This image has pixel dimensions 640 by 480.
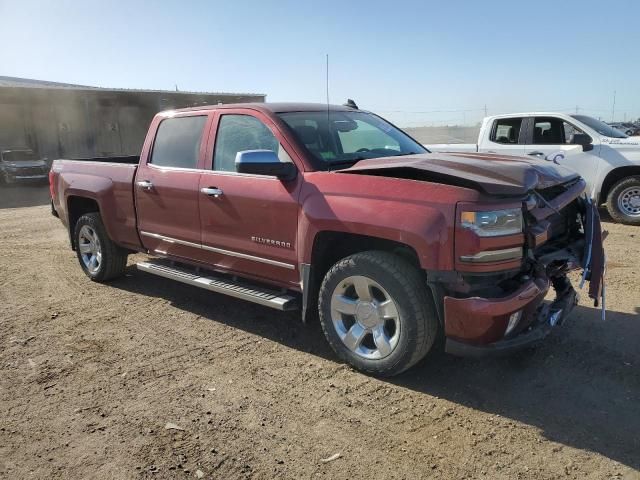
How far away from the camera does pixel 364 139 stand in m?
4.50

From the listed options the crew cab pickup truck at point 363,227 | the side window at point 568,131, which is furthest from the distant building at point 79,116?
the crew cab pickup truck at point 363,227

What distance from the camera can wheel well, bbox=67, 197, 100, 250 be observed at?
616 centimetres

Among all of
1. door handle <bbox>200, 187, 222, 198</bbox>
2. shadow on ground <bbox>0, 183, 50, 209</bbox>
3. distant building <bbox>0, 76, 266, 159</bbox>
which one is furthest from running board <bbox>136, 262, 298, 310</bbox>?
distant building <bbox>0, 76, 266, 159</bbox>

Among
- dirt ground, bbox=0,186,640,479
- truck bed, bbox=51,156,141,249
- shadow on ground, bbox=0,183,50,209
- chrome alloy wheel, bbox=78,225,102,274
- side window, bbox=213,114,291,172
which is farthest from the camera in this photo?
shadow on ground, bbox=0,183,50,209

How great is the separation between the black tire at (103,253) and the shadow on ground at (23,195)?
33.4 ft

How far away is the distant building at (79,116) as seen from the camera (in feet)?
86.8

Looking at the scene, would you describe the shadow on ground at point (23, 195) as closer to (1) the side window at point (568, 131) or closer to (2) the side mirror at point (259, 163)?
(2) the side mirror at point (259, 163)

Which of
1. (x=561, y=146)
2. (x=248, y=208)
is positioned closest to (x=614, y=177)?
(x=561, y=146)

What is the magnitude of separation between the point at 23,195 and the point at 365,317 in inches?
692

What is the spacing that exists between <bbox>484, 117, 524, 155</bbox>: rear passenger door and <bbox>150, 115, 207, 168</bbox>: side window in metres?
6.05

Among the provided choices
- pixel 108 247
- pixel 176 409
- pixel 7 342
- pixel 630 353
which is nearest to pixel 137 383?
pixel 176 409

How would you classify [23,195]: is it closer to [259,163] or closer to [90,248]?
[90,248]

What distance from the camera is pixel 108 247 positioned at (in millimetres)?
5863

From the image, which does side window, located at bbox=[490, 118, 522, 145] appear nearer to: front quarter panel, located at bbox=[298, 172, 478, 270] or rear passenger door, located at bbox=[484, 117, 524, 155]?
rear passenger door, located at bbox=[484, 117, 524, 155]
